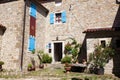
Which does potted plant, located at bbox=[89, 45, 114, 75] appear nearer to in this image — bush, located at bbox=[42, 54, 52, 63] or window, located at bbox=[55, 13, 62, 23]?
bush, located at bbox=[42, 54, 52, 63]

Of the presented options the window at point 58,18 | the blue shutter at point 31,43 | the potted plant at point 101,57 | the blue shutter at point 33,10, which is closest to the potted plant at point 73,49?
the window at point 58,18

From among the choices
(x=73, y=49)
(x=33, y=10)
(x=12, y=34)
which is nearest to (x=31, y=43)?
(x=12, y=34)

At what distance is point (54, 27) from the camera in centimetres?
2102

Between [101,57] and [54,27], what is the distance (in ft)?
21.1

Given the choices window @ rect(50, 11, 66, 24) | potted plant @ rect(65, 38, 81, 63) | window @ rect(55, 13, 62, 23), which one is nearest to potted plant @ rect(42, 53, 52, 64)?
potted plant @ rect(65, 38, 81, 63)

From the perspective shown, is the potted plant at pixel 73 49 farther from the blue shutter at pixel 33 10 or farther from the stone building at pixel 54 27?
the blue shutter at pixel 33 10

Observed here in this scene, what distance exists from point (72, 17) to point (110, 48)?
571 centimetres

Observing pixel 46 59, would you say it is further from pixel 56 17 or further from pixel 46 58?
pixel 56 17

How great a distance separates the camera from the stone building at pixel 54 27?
1694cm

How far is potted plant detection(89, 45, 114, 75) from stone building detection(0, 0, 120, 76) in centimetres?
43

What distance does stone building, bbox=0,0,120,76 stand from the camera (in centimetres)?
1694

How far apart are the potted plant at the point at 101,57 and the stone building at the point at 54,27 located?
425 mm

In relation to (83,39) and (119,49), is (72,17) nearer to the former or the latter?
(83,39)

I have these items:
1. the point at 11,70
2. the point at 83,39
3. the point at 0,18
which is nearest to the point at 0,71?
the point at 11,70
